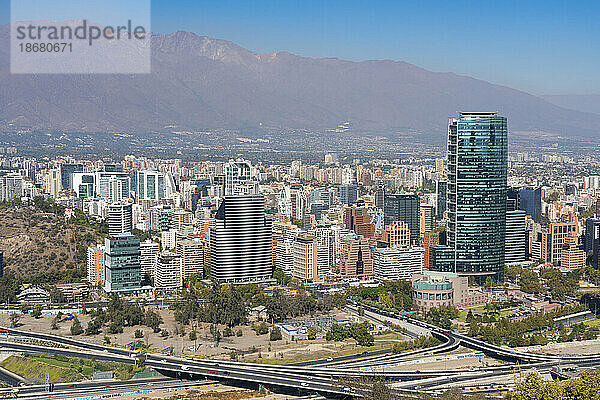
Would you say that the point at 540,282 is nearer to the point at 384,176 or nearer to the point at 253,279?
the point at 253,279

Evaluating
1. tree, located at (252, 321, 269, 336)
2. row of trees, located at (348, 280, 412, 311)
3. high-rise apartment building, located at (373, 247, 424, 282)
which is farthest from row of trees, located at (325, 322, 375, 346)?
high-rise apartment building, located at (373, 247, 424, 282)

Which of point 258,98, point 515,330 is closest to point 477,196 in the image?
point 515,330

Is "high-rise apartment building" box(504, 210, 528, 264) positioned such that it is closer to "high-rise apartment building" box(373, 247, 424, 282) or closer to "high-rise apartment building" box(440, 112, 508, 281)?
"high-rise apartment building" box(440, 112, 508, 281)

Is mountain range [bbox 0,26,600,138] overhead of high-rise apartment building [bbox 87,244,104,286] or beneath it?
overhead

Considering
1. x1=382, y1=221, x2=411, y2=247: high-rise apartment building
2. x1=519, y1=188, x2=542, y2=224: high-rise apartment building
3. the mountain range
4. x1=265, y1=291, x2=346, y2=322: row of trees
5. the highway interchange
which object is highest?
the mountain range

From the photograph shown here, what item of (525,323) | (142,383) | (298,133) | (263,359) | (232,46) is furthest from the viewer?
(232,46)

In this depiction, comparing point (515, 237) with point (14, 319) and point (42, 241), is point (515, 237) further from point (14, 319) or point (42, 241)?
point (14, 319)

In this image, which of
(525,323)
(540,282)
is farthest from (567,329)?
(540,282)
